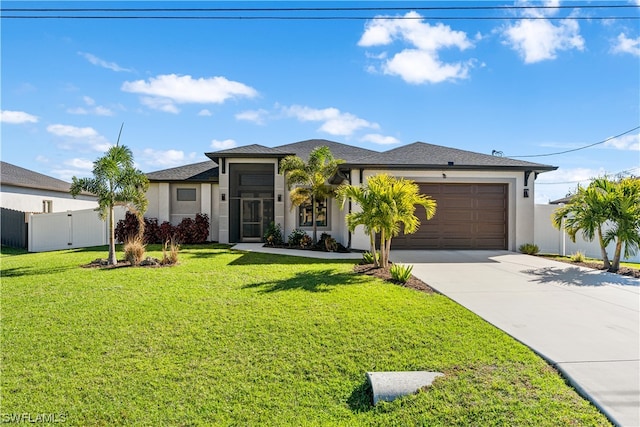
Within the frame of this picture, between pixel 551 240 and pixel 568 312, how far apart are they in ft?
31.1

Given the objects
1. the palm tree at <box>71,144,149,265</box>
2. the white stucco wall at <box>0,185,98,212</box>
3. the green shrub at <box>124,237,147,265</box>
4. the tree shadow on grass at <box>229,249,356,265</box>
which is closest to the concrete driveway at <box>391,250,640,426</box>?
the tree shadow on grass at <box>229,249,356,265</box>

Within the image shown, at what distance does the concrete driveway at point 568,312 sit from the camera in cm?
332

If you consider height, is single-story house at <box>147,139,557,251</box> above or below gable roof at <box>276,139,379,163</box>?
below

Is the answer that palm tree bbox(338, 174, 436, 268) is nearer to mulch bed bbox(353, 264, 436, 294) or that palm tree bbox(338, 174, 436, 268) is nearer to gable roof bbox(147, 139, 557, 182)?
mulch bed bbox(353, 264, 436, 294)

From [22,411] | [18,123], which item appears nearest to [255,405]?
[22,411]

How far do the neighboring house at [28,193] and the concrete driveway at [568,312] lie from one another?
73.0 feet

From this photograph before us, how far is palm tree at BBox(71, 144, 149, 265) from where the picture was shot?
31.6 feet

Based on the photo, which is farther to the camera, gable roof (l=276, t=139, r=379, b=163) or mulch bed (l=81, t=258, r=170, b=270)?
gable roof (l=276, t=139, r=379, b=163)

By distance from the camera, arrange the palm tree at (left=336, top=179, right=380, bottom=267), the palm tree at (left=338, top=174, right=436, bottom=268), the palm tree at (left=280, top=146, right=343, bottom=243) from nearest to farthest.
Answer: the palm tree at (left=338, top=174, right=436, bottom=268)
the palm tree at (left=336, top=179, right=380, bottom=267)
the palm tree at (left=280, top=146, right=343, bottom=243)

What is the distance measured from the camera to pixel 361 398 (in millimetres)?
3307

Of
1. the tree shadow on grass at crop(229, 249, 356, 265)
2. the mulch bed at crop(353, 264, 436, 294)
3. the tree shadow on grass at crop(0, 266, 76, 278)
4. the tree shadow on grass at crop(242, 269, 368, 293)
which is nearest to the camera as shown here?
the tree shadow on grass at crop(242, 269, 368, 293)

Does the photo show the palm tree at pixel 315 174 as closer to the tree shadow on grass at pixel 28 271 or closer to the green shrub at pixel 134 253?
the green shrub at pixel 134 253

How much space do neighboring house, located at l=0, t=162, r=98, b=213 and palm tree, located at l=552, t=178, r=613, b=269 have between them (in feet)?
87.3

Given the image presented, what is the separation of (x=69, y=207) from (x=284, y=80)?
68.0 feet
